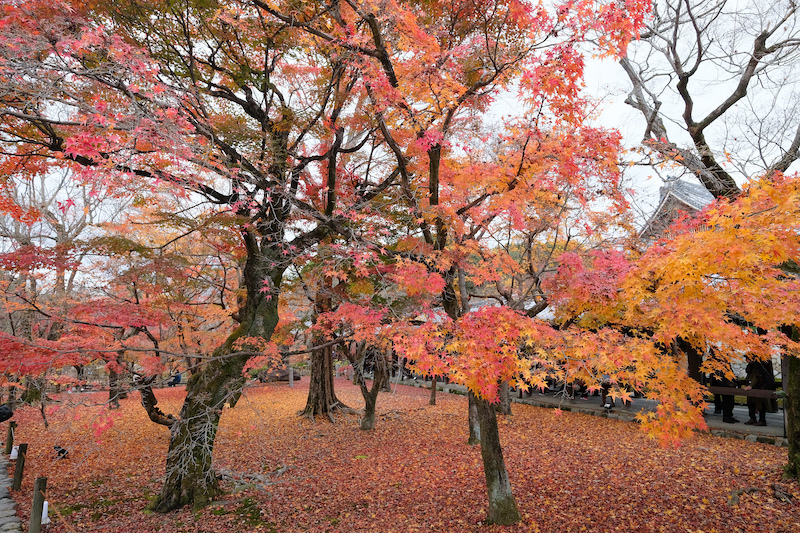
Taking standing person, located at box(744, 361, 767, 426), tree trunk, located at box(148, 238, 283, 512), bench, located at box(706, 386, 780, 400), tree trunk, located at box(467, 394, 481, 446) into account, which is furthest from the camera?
tree trunk, located at box(467, 394, 481, 446)

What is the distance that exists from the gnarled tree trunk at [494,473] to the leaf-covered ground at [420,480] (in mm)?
236

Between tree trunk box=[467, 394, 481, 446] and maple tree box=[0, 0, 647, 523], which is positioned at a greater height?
maple tree box=[0, 0, 647, 523]

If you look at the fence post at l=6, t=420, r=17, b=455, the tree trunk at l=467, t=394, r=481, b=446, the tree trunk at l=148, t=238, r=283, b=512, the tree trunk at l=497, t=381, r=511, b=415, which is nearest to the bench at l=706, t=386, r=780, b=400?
the tree trunk at l=497, t=381, r=511, b=415

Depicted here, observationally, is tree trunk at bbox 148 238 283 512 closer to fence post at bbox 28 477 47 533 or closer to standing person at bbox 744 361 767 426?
fence post at bbox 28 477 47 533

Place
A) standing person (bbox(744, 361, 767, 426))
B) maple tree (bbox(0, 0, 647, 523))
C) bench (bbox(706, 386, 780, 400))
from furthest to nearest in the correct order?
standing person (bbox(744, 361, 767, 426)) → bench (bbox(706, 386, 780, 400)) → maple tree (bbox(0, 0, 647, 523))

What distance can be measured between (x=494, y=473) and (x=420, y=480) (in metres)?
2.65

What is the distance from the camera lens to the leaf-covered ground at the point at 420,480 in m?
6.13

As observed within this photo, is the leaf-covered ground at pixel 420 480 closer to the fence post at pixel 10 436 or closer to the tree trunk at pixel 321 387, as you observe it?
the fence post at pixel 10 436

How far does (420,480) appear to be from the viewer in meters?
8.16

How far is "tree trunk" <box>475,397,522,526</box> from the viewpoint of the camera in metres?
6.00

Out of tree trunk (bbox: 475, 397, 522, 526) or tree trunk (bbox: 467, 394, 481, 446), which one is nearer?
tree trunk (bbox: 475, 397, 522, 526)

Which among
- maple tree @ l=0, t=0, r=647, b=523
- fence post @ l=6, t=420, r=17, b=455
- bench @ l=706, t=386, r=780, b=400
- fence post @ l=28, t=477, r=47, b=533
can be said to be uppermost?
maple tree @ l=0, t=0, r=647, b=523

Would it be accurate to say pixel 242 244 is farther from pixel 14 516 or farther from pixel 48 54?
pixel 14 516

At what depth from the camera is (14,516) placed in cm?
692
